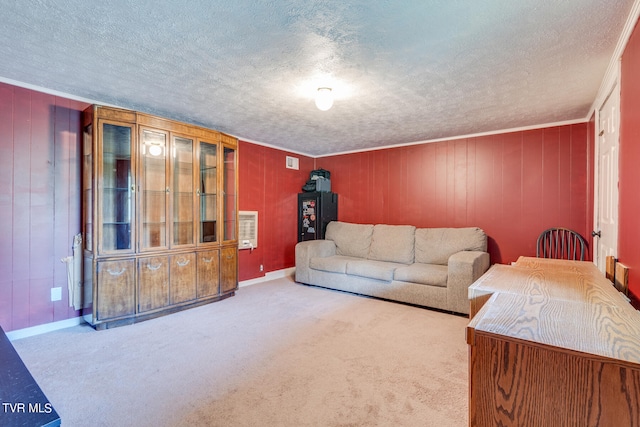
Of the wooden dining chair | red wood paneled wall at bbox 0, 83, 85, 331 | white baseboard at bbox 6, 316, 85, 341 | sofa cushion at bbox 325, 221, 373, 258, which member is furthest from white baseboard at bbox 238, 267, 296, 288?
the wooden dining chair

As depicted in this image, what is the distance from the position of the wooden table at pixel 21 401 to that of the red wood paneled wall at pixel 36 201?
Result: 7.95 ft

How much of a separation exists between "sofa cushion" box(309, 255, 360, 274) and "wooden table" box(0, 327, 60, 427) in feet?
11.7

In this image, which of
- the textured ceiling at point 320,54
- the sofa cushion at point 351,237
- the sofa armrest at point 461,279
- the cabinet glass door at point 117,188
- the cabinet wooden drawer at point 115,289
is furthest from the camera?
the sofa cushion at point 351,237

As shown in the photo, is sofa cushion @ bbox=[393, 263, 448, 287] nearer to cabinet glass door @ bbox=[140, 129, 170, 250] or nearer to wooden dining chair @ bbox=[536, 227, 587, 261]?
wooden dining chair @ bbox=[536, 227, 587, 261]

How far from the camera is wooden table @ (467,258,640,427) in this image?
0.73 meters

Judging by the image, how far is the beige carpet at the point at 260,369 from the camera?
5.64ft

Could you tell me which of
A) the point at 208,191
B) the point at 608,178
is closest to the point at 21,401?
the point at 208,191

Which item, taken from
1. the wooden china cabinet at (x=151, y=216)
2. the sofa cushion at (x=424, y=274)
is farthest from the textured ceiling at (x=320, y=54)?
the sofa cushion at (x=424, y=274)

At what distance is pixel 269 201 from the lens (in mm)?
5059

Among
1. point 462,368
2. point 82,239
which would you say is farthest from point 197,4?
point 462,368

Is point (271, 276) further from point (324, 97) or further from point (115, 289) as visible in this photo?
point (324, 97)

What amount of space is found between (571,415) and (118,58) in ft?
9.91

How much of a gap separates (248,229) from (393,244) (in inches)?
87.7

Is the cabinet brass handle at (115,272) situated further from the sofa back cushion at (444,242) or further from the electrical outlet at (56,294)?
the sofa back cushion at (444,242)
